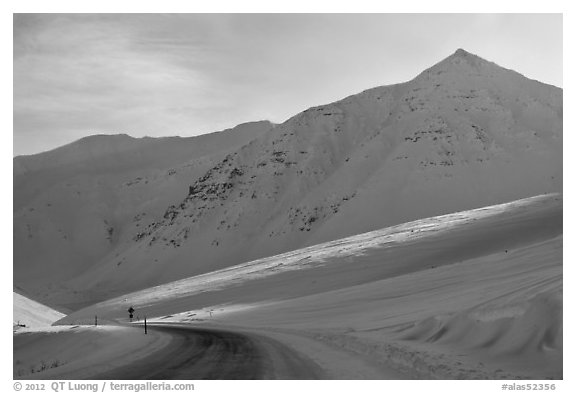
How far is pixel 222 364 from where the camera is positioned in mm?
14688

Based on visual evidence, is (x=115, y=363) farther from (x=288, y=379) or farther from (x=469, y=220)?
(x=469, y=220)

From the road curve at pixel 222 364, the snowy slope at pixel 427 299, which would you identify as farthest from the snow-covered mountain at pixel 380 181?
the road curve at pixel 222 364

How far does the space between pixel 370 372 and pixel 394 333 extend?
688cm

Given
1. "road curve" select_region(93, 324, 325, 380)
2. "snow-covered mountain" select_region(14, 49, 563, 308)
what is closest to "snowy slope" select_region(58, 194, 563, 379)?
"road curve" select_region(93, 324, 325, 380)

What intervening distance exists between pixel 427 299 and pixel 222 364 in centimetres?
1423

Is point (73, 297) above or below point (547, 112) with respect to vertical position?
below

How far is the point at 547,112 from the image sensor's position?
18812 cm

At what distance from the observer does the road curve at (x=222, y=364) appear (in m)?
12.9

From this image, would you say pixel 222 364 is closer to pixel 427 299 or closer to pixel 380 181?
pixel 427 299

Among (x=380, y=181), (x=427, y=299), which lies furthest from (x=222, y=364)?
(x=380, y=181)

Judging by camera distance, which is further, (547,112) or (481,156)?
(547,112)

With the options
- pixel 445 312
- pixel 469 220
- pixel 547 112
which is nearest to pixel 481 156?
pixel 547 112

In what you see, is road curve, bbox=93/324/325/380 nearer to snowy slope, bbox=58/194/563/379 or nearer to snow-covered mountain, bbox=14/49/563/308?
snowy slope, bbox=58/194/563/379

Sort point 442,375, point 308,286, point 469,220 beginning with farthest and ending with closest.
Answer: point 469,220, point 308,286, point 442,375
